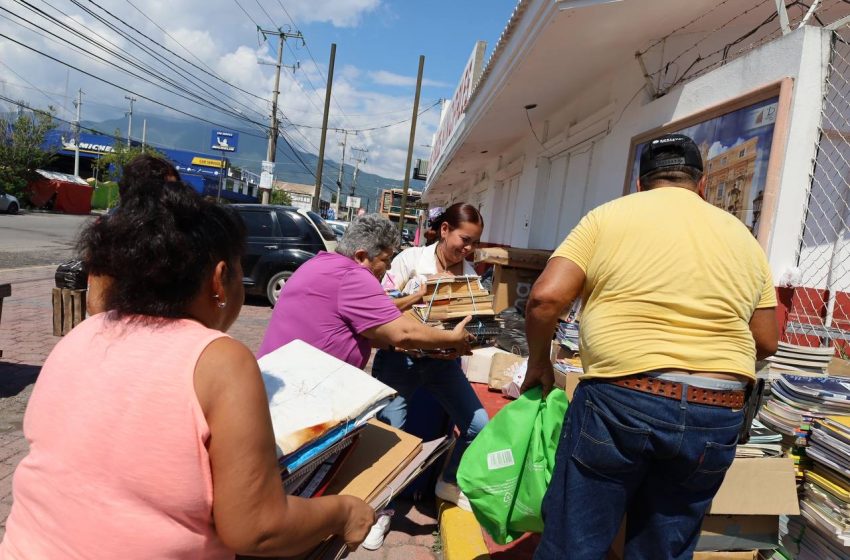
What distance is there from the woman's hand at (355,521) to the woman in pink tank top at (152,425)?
222mm

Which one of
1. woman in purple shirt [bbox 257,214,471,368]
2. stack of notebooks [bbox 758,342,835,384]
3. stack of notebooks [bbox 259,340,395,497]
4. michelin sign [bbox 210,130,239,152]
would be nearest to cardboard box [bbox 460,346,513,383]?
stack of notebooks [bbox 758,342,835,384]

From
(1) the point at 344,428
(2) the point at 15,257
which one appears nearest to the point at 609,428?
(1) the point at 344,428

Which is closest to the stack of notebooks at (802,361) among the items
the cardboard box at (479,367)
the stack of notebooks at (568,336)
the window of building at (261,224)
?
the stack of notebooks at (568,336)

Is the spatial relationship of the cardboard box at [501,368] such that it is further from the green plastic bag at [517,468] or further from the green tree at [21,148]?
the green tree at [21,148]

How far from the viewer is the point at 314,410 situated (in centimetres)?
147

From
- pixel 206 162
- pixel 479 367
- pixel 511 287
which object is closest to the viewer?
pixel 479 367

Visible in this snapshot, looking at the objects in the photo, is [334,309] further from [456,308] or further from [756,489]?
[756,489]

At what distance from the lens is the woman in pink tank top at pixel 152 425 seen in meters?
1.06

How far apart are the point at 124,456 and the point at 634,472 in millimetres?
1441

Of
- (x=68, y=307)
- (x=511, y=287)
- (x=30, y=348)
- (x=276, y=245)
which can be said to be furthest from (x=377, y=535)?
(x=276, y=245)

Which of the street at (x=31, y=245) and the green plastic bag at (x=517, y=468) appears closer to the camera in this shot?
the green plastic bag at (x=517, y=468)

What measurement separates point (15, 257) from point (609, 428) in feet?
48.3

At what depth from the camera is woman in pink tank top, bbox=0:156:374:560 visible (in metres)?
1.06

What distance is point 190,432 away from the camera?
1.05 metres
